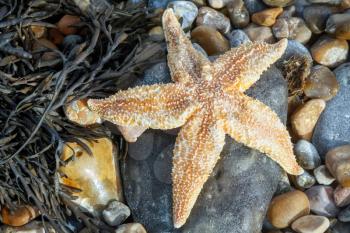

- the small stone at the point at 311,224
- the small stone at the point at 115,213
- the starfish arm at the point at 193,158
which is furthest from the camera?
the small stone at the point at 115,213

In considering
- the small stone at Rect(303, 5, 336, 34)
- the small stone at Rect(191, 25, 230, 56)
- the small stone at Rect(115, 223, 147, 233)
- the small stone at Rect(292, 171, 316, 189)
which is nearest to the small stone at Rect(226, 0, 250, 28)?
the small stone at Rect(191, 25, 230, 56)

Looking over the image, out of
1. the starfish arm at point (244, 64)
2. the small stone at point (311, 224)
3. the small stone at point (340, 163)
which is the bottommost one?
the small stone at point (311, 224)

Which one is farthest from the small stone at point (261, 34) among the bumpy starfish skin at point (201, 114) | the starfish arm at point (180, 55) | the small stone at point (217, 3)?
the starfish arm at point (180, 55)

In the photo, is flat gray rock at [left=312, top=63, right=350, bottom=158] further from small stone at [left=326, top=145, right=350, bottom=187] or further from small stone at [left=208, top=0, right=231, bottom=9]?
small stone at [left=208, top=0, right=231, bottom=9]

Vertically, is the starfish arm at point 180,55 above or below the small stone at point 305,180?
above

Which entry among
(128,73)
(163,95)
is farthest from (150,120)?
(128,73)

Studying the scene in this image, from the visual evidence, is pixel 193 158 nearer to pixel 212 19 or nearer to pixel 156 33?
pixel 156 33

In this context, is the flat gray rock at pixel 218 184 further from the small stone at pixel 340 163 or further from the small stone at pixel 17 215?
the small stone at pixel 17 215
